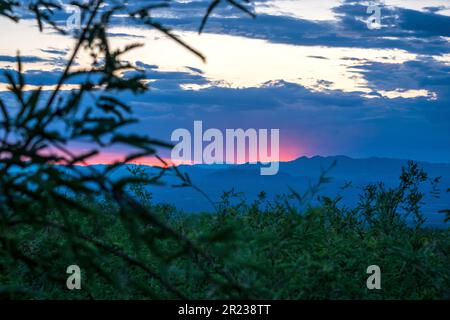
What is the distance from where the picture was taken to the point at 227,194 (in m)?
9.30

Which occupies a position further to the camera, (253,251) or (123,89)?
(253,251)

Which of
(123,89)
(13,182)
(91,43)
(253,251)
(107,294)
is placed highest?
(91,43)

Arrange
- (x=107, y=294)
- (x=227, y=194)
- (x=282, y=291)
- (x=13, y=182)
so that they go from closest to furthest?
1. (x=13, y=182)
2. (x=282, y=291)
3. (x=107, y=294)
4. (x=227, y=194)

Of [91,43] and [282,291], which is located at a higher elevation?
[91,43]

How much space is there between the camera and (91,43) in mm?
4691

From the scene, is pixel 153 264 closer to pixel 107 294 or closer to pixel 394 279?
pixel 107 294

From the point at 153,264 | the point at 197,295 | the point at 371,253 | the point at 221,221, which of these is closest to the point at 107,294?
the point at 153,264

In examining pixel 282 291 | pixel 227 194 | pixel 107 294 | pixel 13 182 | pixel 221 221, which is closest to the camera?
pixel 13 182

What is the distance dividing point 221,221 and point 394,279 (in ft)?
5.70

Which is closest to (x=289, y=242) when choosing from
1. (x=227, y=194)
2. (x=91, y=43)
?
(x=91, y=43)

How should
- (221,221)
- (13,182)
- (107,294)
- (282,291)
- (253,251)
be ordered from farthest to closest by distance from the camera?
(107,294)
(221,221)
(253,251)
(282,291)
(13,182)
